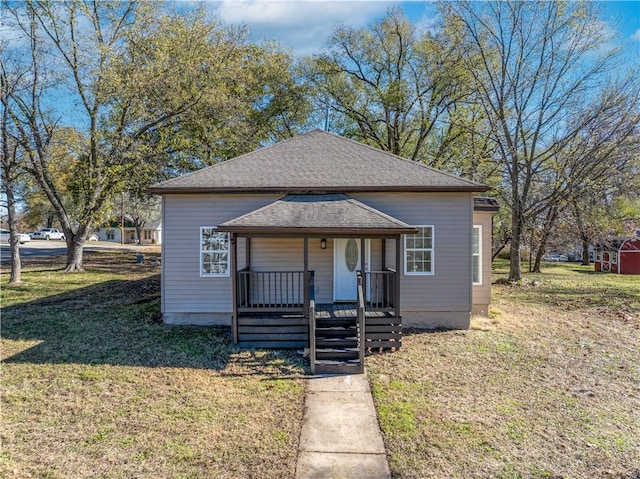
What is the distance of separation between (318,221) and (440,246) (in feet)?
11.5

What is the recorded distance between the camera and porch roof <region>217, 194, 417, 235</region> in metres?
7.55

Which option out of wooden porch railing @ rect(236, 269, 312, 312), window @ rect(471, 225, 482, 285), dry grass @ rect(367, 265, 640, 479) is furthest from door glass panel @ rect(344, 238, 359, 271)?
window @ rect(471, 225, 482, 285)

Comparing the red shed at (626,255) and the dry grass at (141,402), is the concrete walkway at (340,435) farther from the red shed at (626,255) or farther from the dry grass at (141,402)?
A: the red shed at (626,255)

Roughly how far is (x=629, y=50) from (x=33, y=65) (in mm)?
25678

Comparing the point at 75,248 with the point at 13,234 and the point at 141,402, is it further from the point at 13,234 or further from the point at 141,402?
the point at 141,402

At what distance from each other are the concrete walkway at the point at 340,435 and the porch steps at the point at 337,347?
43 cm

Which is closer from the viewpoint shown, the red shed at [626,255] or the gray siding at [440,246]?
the gray siding at [440,246]

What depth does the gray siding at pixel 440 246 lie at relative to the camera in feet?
30.8

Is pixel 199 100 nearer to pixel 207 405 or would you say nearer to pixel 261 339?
pixel 261 339

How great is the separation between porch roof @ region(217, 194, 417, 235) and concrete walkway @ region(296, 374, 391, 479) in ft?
9.54

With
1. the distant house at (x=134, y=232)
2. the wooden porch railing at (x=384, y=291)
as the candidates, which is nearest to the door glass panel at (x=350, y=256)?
→ the wooden porch railing at (x=384, y=291)

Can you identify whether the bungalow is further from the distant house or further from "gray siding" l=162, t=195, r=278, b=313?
the distant house

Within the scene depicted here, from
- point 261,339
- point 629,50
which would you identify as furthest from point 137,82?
point 629,50

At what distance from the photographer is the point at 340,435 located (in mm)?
4617
